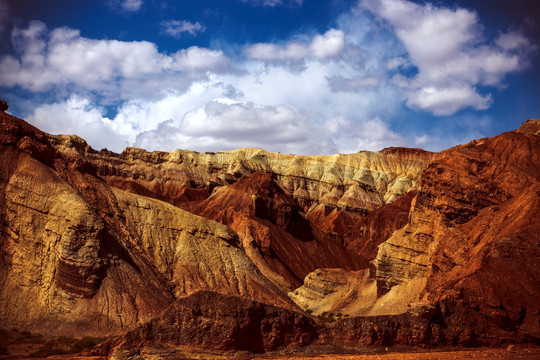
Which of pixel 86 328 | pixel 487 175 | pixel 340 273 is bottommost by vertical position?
pixel 86 328

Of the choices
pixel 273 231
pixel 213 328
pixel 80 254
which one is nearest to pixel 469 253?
pixel 213 328

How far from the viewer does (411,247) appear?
184 ft

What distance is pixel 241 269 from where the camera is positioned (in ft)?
224

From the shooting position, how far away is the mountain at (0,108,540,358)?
1037 inches

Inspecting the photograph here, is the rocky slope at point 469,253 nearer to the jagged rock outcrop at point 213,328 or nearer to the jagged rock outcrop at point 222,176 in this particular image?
the jagged rock outcrop at point 213,328

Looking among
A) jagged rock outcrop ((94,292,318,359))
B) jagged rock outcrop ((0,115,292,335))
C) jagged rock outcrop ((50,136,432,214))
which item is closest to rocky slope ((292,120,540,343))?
jagged rock outcrop ((94,292,318,359))

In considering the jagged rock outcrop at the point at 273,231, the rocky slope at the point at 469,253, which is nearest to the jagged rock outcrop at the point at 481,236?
the rocky slope at the point at 469,253

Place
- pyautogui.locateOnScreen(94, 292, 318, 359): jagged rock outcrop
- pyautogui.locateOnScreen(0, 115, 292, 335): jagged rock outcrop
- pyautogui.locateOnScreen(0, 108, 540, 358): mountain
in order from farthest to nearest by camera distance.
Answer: pyautogui.locateOnScreen(0, 115, 292, 335): jagged rock outcrop < pyautogui.locateOnScreen(0, 108, 540, 358): mountain < pyautogui.locateOnScreen(94, 292, 318, 359): jagged rock outcrop

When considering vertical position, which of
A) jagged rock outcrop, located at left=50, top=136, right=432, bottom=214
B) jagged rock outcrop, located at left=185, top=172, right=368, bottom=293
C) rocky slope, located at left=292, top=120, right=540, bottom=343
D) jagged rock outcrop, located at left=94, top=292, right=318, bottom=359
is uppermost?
jagged rock outcrop, located at left=50, top=136, right=432, bottom=214

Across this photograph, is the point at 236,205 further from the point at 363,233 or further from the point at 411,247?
the point at 411,247

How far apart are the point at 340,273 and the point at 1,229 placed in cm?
3587

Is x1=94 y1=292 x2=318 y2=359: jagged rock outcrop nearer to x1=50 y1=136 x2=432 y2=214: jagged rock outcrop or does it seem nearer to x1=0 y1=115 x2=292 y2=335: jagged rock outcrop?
x1=0 y1=115 x2=292 y2=335: jagged rock outcrop

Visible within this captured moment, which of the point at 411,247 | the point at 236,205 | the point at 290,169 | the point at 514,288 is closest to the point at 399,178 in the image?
the point at 290,169

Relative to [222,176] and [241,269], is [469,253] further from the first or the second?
[222,176]
